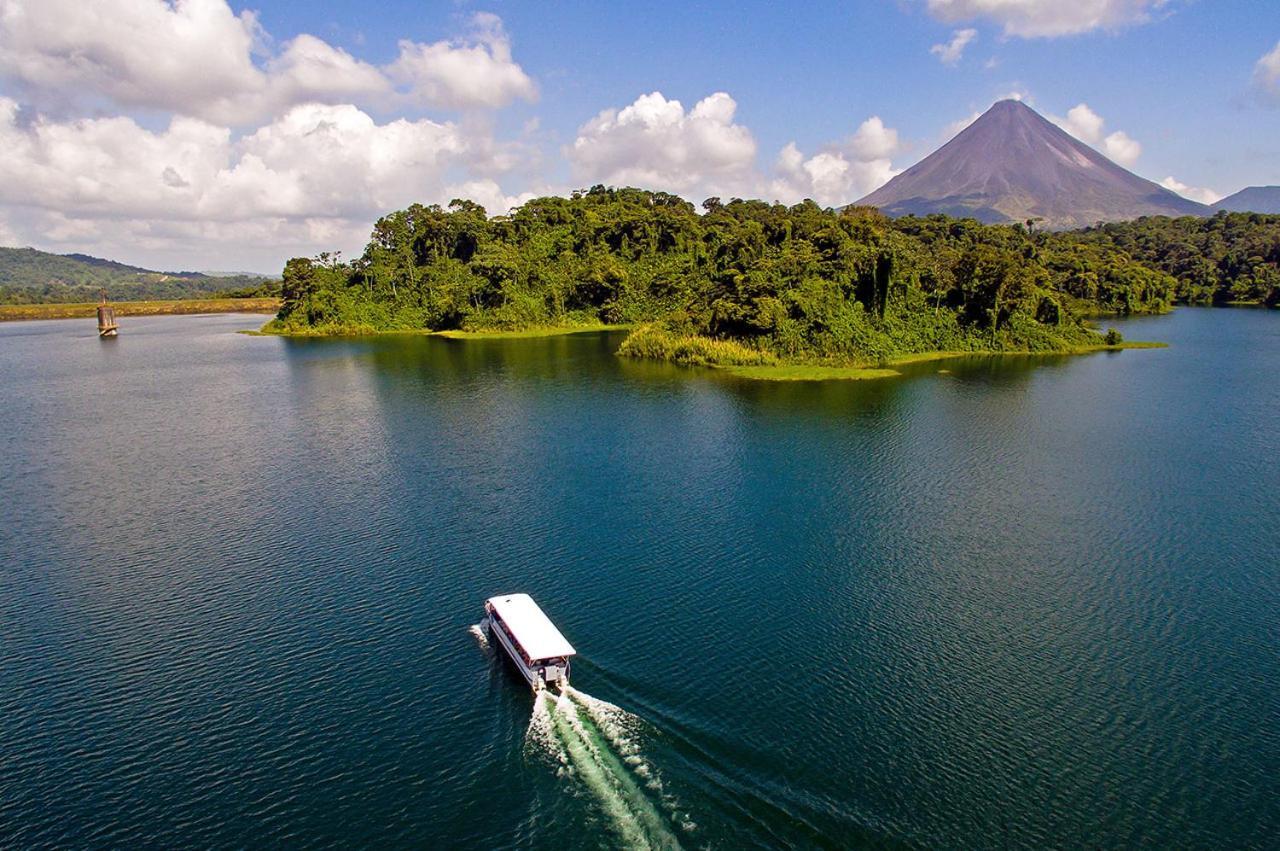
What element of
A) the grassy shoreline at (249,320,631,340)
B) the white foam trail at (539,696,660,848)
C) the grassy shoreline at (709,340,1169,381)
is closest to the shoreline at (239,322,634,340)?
the grassy shoreline at (249,320,631,340)

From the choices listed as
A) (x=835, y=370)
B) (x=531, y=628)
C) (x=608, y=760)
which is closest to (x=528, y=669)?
(x=531, y=628)

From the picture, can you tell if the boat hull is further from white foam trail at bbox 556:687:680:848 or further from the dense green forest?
the dense green forest

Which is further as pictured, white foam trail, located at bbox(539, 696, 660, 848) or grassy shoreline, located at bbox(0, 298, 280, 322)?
grassy shoreline, located at bbox(0, 298, 280, 322)

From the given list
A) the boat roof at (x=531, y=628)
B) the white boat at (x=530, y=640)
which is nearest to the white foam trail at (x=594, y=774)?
the white boat at (x=530, y=640)

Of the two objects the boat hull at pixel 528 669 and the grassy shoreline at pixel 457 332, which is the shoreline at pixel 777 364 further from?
the boat hull at pixel 528 669

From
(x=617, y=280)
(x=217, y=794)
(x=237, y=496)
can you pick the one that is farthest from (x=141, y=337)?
(x=217, y=794)

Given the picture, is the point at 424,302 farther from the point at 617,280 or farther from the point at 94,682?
the point at 94,682
